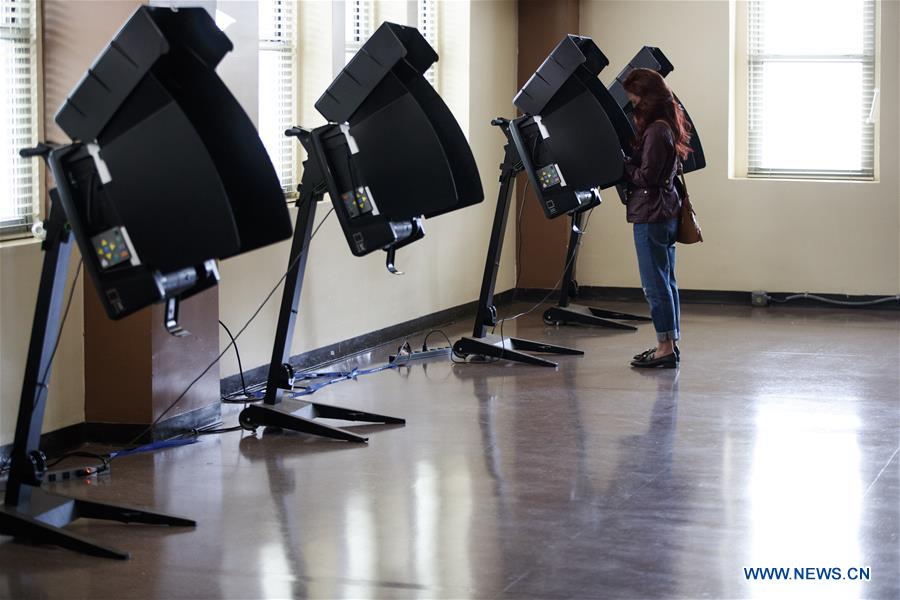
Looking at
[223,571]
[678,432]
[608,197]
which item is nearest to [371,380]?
[678,432]

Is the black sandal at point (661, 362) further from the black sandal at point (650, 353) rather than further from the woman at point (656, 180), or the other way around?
the woman at point (656, 180)

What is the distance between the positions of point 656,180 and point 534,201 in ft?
9.72

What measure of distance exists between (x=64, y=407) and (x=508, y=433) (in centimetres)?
→ 161

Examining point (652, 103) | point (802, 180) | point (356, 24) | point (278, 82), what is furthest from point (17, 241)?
point (802, 180)

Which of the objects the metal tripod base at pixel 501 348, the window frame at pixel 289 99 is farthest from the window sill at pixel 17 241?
the metal tripod base at pixel 501 348

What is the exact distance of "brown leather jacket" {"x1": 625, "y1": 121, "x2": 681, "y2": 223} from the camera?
5680 mm

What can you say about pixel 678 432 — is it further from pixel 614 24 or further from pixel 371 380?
pixel 614 24

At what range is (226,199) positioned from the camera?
3023 millimetres

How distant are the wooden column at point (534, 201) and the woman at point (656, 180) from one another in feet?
8.37

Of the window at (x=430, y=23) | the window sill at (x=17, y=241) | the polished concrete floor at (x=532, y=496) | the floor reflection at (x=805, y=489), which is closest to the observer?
the polished concrete floor at (x=532, y=496)

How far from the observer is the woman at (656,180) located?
5691 mm

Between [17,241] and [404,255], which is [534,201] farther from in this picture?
[17,241]

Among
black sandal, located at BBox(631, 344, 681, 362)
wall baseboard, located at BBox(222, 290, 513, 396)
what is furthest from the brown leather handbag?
wall baseboard, located at BBox(222, 290, 513, 396)

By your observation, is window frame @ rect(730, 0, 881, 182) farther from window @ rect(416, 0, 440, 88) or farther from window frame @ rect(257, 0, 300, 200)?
window frame @ rect(257, 0, 300, 200)
